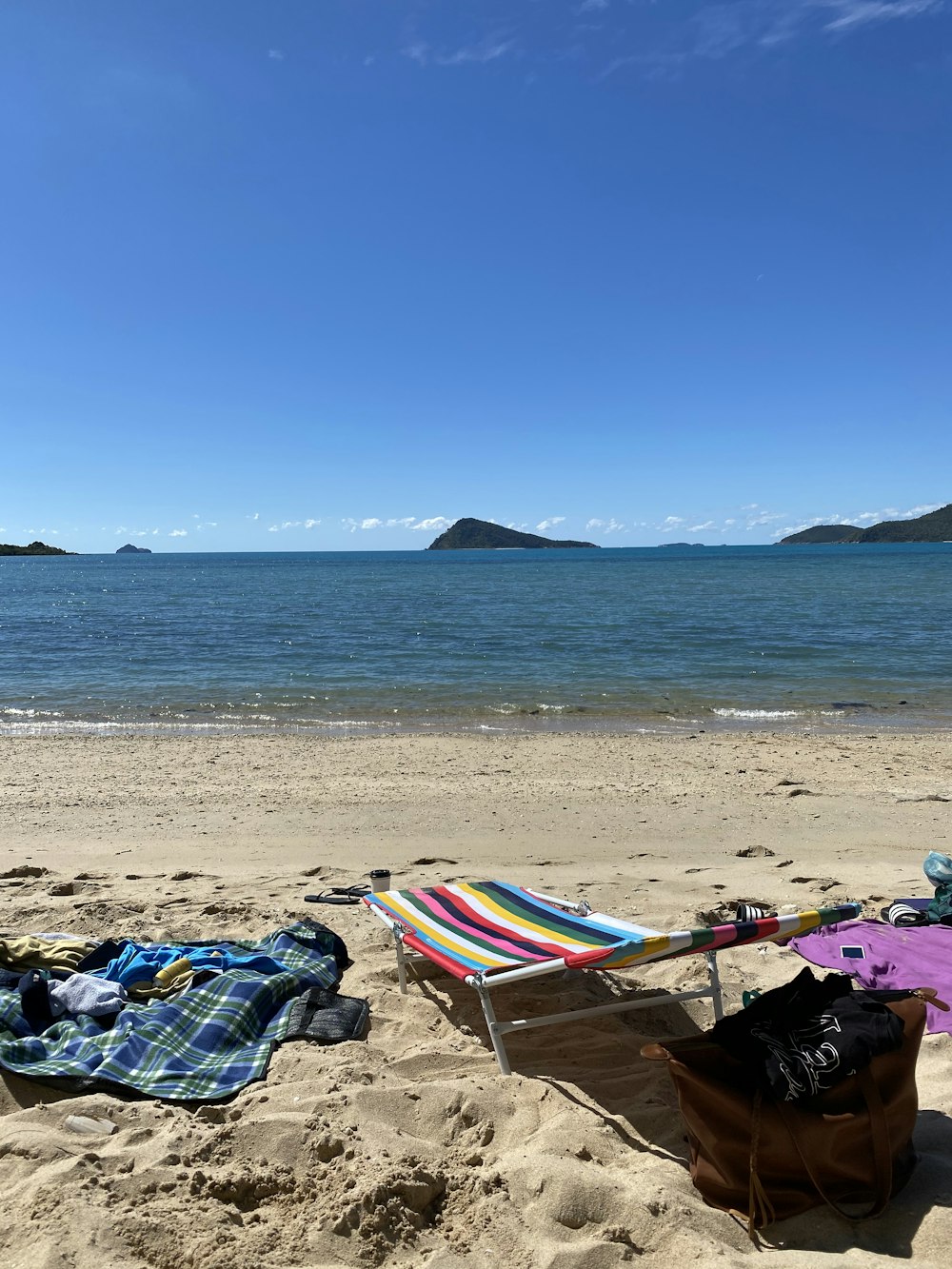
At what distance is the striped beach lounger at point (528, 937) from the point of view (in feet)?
10.6

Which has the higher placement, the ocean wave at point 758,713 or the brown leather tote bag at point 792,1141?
the brown leather tote bag at point 792,1141

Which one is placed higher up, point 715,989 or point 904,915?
point 715,989

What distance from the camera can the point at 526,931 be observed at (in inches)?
163

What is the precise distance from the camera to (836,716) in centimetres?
1329

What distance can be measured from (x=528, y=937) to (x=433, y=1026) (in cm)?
63

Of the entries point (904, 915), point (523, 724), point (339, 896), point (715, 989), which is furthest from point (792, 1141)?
point (523, 724)

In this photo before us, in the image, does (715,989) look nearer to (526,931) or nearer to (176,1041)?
(526,931)

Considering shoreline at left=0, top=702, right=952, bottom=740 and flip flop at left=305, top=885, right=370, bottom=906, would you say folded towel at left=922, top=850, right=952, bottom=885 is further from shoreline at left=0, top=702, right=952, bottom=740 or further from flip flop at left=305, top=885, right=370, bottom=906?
shoreline at left=0, top=702, right=952, bottom=740

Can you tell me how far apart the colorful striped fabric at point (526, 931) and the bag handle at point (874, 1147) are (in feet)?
2.13

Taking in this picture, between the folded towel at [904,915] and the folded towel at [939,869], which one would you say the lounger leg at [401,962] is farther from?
the folded towel at [939,869]

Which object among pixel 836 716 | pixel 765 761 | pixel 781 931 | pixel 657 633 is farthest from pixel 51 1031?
pixel 657 633

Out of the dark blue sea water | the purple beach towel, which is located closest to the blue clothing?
the purple beach towel

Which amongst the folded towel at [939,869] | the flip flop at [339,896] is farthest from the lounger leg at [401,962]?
the folded towel at [939,869]

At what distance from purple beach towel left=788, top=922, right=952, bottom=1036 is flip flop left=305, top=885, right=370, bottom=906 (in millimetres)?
2830
